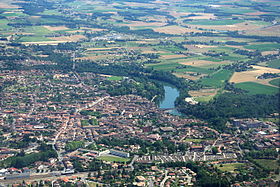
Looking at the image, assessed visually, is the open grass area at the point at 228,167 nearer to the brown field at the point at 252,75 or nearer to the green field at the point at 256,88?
the green field at the point at 256,88

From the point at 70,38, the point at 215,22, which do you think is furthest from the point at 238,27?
the point at 70,38

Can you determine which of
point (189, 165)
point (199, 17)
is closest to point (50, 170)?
point (189, 165)

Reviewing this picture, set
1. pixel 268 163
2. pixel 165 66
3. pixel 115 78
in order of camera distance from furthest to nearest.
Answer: pixel 165 66 < pixel 115 78 < pixel 268 163

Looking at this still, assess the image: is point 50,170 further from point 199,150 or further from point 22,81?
point 22,81

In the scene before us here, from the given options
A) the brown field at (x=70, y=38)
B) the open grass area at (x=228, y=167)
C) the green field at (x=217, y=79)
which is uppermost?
the open grass area at (x=228, y=167)

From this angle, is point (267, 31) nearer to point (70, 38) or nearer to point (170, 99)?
point (70, 38)

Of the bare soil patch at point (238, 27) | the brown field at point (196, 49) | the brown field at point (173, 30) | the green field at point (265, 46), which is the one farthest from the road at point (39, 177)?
the bare soil patch at point (238, 27)
